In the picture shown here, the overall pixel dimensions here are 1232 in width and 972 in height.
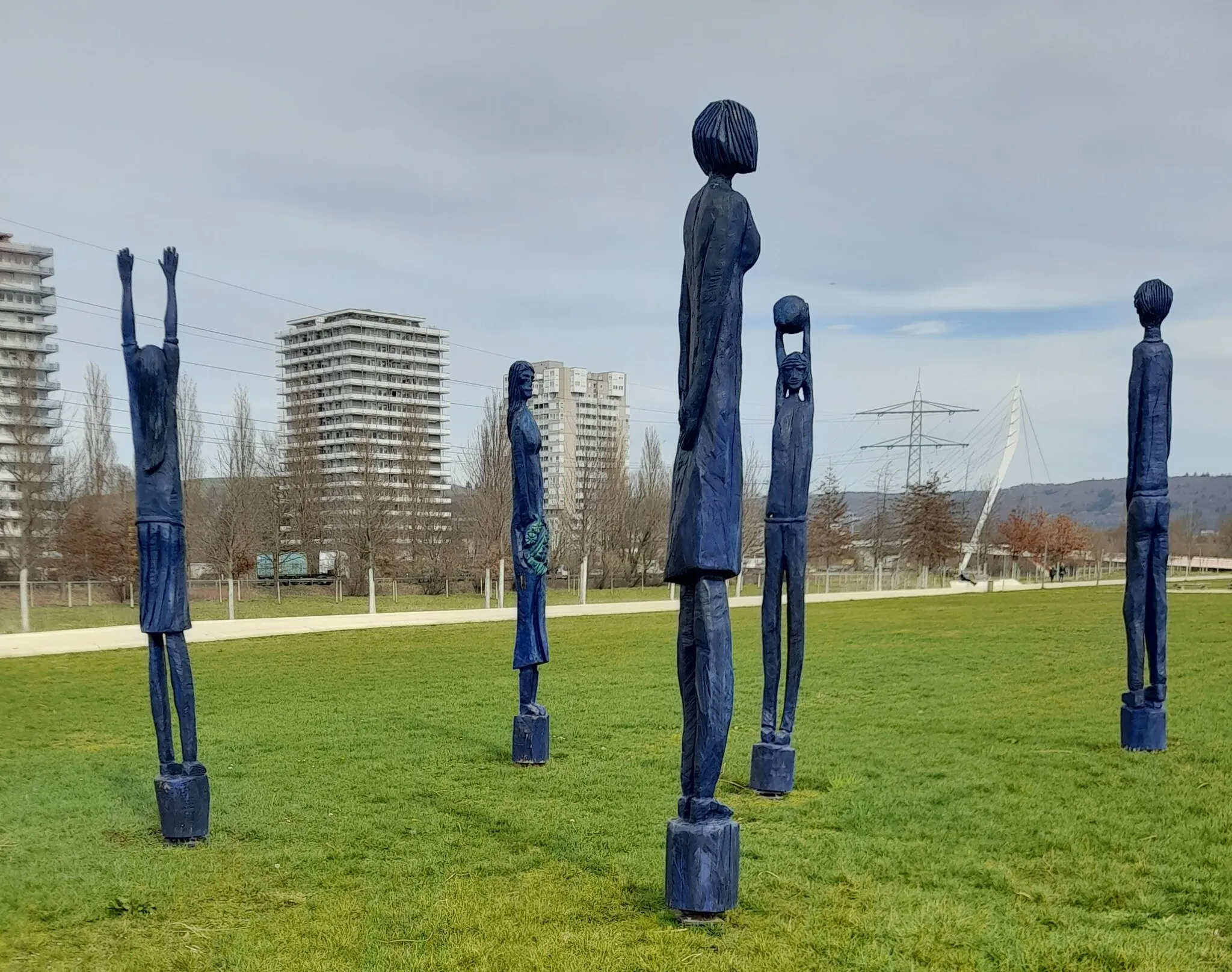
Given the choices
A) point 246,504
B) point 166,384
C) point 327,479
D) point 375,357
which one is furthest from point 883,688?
point 375,357

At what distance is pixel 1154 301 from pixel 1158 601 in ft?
8.88

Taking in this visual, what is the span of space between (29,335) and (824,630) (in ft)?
118

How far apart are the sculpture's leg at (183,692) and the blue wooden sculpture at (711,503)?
3.46 meters

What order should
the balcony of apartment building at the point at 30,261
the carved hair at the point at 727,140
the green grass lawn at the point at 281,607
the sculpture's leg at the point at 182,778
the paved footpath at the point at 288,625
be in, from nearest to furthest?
the carved hair at the point at 727,140 < the sculpture's leg at the point at 182,778 < the paved footpath at the point at 288,625 < the green grass lawn at the point at 281,607 < the balcony of apartment building at the point at 30,261

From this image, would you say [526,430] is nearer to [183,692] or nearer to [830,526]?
[183,692]

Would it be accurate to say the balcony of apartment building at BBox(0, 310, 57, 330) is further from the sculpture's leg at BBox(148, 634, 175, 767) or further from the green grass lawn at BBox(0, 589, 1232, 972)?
the sculpture's leg at BBox(148, 634, 175, 767)

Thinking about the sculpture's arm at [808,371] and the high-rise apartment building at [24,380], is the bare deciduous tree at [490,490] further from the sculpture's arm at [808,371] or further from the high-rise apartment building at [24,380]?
the sculpture's arm at [808,371]

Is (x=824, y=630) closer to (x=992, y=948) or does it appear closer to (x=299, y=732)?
(x=299, y=732)

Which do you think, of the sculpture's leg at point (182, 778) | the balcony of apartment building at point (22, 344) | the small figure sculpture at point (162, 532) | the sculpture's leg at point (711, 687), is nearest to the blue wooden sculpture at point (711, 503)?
the sculpture's leg at point (711, 687)

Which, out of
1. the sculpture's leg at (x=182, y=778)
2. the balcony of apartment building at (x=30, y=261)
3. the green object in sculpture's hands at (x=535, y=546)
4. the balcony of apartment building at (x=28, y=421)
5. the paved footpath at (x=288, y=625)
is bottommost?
the paved footpath at (x=288, y=625)

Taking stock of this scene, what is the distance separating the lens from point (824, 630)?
77.4 ft

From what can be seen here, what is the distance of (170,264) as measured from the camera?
22.2 feet

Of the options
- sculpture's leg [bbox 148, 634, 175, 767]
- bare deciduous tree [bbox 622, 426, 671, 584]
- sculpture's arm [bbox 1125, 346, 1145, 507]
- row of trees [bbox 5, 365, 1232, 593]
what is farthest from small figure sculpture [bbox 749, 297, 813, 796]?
bare deciduous tree [bbox 622, 426, 671, 584]

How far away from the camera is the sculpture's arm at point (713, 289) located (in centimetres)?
506
